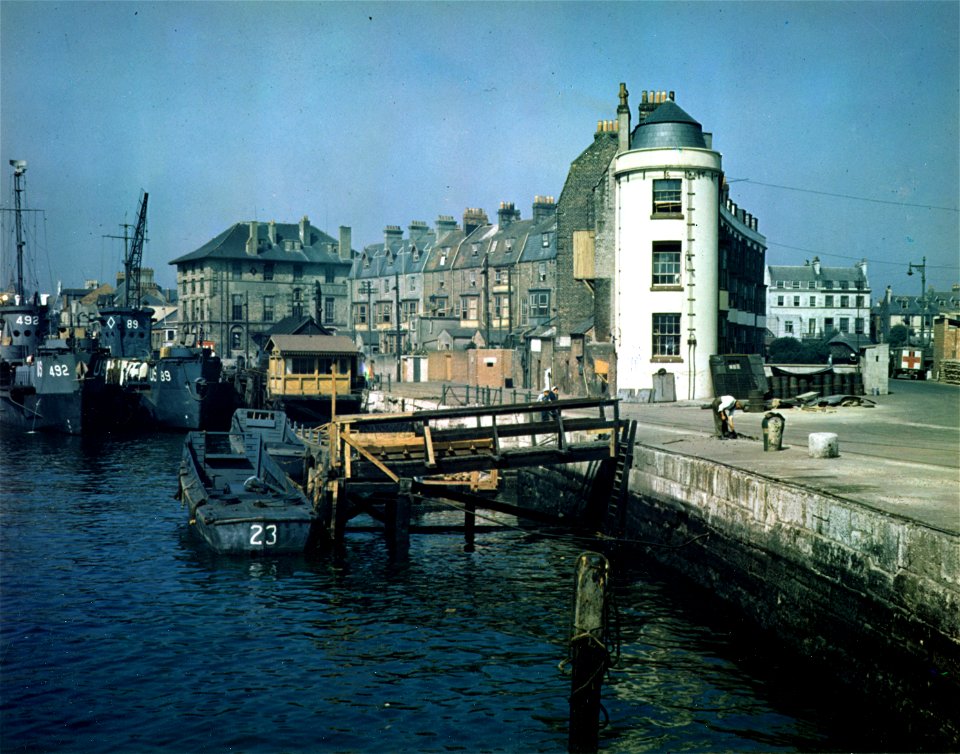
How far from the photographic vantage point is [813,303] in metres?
122

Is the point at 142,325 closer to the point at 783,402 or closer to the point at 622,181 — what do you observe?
the point at 622,181

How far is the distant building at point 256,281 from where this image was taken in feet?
342

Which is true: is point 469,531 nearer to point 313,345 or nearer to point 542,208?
point 313,345

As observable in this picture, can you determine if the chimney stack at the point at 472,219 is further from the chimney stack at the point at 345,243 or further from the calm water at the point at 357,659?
the calm water at the point at 357,659

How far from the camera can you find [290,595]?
1789 centimetres

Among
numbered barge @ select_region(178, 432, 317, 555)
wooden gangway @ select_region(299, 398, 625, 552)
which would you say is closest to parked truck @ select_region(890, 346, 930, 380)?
wooden gangway @ select_region(299, 398, 625, 552)

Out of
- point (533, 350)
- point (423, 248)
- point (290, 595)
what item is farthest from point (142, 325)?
point (290, 595)

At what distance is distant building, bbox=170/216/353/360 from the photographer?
104 meters

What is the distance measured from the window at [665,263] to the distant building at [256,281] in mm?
66163

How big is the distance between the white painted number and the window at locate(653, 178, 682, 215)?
27.1 m

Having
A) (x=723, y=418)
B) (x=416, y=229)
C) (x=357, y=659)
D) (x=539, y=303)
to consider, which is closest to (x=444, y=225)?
(x=416, y=229)

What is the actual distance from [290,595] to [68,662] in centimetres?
451

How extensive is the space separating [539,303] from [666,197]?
35041 millimetres

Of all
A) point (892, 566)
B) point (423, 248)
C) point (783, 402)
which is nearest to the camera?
point (892, 566)
